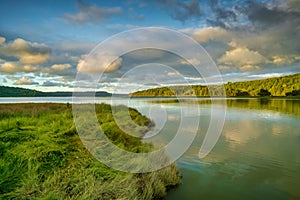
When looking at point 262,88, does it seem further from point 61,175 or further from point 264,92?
point 61,175

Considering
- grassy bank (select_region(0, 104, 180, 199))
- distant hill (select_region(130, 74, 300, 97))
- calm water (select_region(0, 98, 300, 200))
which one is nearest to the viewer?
grassy bank (select_region(0, 104, 180, 199))

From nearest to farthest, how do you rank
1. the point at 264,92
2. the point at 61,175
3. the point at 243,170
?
the point at 61,175
the point at 243,170
the point at 264,92

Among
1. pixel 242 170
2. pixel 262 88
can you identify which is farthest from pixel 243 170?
pixel 262 88

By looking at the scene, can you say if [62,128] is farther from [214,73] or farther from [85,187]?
[214,73]

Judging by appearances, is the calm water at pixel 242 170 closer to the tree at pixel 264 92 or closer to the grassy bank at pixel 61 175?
the grassy bank at pixel 61 175

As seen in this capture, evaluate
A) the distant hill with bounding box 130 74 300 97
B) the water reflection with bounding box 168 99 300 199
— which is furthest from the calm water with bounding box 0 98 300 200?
the distant hill with bounding box 130 74 300 97

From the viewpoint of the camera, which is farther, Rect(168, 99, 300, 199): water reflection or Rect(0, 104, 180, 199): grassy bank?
Rect(168, 99, 300, 199): water reflection

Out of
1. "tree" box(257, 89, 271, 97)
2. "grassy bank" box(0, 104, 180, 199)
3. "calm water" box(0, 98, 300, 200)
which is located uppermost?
"tree" box(257, 89, 271, 97)

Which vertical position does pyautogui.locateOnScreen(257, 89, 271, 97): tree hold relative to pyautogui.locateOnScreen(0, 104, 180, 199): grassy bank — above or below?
above

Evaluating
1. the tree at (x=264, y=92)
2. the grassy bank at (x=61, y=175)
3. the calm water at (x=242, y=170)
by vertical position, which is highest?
the tree at (x=264, y=92)

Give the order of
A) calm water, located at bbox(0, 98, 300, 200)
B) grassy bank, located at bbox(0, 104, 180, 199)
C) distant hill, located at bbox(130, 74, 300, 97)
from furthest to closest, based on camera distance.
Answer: distant hill, located at bbox(130, 74, 300, 97), calm water, located at bbox(0, 98, 300, 200), grassy bank, located at bbox(0, 104, 180, 199)

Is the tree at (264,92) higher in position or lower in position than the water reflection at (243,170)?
higher

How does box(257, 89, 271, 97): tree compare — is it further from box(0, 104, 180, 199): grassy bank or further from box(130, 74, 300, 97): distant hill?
box(0, 104, 180, 199): grassy bank

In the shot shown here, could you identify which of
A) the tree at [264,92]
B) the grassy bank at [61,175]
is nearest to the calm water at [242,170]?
the grassy bank at [61,175]
